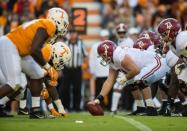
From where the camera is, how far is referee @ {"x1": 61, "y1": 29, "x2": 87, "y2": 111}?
18.8m

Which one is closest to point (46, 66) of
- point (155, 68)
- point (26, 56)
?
point (26, 56)

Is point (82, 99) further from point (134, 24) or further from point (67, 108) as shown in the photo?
point (134, 24)

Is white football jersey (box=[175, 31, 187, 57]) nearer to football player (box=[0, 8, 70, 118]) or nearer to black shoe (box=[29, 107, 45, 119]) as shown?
football player (box=[0, 8, 70, 118])

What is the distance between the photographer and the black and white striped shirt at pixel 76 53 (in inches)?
742

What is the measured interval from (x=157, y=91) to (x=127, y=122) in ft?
11.6

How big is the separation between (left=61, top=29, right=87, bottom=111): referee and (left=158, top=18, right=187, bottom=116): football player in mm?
5501

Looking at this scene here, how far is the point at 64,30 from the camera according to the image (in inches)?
511

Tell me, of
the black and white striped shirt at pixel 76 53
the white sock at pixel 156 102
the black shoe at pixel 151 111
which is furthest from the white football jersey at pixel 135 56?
the black and white striped shirt at pixel 76 53

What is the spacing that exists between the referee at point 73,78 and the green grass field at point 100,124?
20.4ft

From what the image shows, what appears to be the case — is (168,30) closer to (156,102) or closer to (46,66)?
(46,66)

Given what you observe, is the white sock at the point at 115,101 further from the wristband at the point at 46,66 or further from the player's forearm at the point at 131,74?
the wristband at the point at 46,66

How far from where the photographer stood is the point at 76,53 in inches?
742

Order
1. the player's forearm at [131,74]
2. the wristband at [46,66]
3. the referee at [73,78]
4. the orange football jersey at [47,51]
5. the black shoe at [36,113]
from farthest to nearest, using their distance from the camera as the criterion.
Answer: the referee at [73,78]
the player's forearm at [131,74]
the orange football jersey at [47,51]
the black shoe at [36,113]
the wristband at [46,66]

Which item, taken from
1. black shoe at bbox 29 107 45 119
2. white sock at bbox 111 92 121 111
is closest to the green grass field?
black shoe at bbox 29 107 45 119
